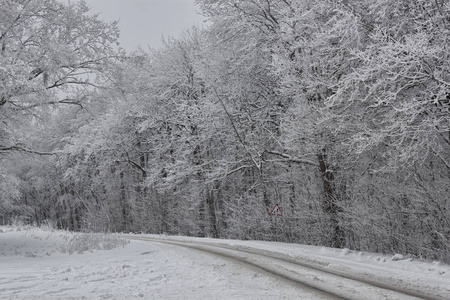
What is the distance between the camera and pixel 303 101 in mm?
14141

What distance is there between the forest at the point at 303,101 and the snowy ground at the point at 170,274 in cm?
214

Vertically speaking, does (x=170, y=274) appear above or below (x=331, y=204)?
below

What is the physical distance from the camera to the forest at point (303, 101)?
29.6ft

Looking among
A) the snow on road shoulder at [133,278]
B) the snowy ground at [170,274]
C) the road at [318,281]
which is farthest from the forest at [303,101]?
the snow on road shoulder at [133,278]

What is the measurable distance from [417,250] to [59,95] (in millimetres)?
12610

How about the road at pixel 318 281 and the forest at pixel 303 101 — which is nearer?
the road at pixel 318 281

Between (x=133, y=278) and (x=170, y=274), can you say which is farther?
(x=170, y=274)

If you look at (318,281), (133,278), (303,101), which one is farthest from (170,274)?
(303,101)

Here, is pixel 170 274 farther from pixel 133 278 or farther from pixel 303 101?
pixel 303 101

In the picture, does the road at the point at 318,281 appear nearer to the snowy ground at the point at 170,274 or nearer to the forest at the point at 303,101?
the snowy ground at the point at 170,274

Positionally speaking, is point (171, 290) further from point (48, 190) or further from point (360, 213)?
point (48, 190)

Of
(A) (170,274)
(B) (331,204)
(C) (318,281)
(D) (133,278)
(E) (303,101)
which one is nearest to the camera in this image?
(C) (318,281)

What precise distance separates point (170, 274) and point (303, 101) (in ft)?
27.7

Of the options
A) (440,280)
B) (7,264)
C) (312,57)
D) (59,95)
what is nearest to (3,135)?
(59,95)
